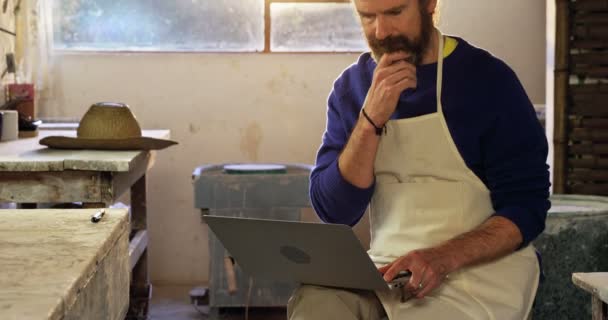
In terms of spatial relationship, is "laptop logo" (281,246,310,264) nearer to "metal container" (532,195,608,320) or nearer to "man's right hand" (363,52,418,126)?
"man's right hand" (363,52,418,126)

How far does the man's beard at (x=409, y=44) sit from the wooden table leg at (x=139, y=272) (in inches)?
91.3

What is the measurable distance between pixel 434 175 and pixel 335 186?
0.86 feet

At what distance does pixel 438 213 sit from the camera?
2.34 metres

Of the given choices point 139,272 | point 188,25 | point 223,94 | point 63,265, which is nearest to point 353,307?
point 63,265

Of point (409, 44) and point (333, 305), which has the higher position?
point (409, 44)

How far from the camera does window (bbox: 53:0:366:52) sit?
17.1 ft

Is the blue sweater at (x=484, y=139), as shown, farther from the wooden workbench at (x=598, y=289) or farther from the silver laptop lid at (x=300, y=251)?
the wooden workbench at (x=598, y=289)

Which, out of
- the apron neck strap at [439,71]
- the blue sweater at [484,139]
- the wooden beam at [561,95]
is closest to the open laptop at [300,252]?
the blue sweater at [484,139]

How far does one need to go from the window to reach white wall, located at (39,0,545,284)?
0.08 meters

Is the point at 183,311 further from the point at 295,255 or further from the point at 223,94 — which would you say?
the point at 295,255

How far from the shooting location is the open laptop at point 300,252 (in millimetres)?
1970

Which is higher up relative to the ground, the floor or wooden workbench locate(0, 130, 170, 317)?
wooden workbench locate(0, 130, 170, 317)

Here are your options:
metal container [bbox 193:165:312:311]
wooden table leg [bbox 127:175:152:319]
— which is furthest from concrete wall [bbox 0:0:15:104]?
metal container [bbox 193:165:312:311]

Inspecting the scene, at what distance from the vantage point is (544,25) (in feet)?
17.0
